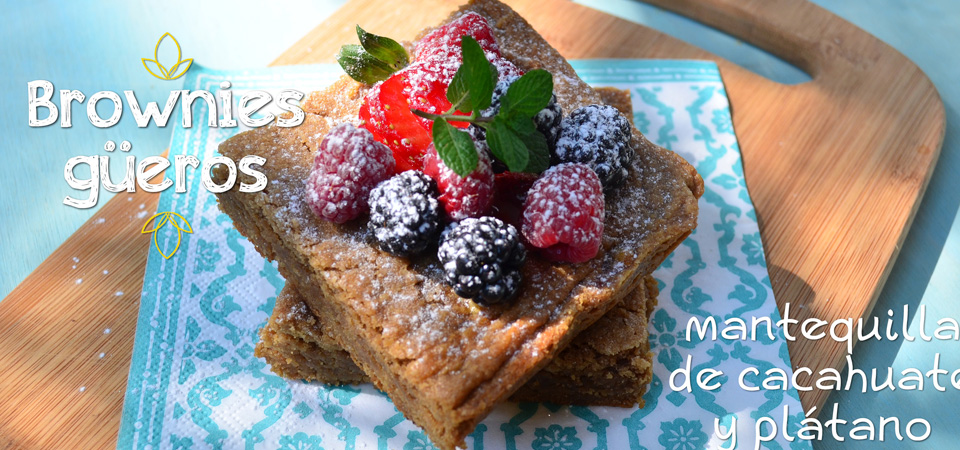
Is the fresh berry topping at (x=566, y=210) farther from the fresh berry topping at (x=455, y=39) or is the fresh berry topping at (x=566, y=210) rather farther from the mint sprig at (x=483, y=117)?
the fresh berry topping at (x=455, y=39)

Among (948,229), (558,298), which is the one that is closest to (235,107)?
(558,298)

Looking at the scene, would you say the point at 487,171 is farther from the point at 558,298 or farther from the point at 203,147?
the point at 203,147

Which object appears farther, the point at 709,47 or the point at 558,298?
the point at 709,47

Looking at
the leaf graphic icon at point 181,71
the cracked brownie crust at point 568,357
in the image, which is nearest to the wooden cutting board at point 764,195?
the leaf graphic icon at point 181,71

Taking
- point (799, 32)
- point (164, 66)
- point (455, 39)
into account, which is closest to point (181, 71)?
point (164, 66)

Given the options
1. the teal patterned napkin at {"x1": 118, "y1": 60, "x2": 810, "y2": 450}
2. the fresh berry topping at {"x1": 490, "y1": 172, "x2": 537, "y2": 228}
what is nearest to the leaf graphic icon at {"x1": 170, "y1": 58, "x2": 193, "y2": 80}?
the teal patterned napkin at {"x1": 118, "y1": 60, "x2": 810, "y2": 450}

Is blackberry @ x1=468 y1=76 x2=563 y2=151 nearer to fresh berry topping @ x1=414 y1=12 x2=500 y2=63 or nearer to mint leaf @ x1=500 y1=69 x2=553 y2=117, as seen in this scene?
mint leaf @ x1=500 y1=69 x2=553 y2=117

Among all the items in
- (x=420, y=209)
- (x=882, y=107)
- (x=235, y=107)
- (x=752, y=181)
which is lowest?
(x=235, y=107)
